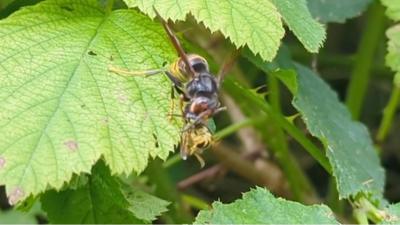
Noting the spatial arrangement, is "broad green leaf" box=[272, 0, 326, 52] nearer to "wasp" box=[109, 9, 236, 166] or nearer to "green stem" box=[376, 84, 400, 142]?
"wasp" box=[109, 9, 236, 166]

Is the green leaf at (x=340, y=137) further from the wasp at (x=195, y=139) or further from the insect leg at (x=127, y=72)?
the insect leg at (x=127, y=72)

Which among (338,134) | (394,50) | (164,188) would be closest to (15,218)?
(164,188)

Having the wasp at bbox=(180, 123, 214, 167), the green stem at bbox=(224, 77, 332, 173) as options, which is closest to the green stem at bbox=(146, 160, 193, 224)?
the green stem at bbox=(224, 77, 332, 173)

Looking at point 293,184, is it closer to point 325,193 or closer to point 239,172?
point 239,172

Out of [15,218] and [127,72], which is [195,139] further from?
[15,218]

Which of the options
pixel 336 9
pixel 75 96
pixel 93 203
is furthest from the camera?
pixel 336 9
